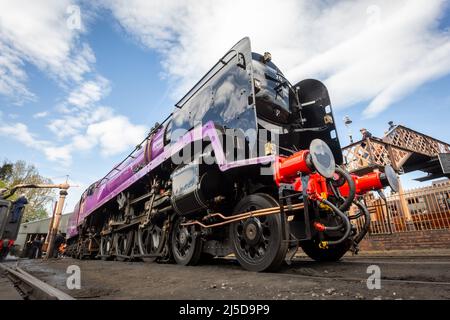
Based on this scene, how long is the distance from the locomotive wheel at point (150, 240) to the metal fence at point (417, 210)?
18.9 feet

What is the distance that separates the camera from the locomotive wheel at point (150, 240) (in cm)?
523

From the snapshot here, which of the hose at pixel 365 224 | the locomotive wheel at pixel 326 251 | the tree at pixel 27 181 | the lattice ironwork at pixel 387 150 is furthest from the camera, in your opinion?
the tree at pixel 27 181

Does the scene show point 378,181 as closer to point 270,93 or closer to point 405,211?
point 270,93

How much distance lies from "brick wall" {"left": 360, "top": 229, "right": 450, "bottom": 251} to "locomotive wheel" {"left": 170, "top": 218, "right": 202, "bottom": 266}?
4.97 metres

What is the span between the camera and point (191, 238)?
411 cm

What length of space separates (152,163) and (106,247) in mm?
4490

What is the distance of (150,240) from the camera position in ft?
18.5

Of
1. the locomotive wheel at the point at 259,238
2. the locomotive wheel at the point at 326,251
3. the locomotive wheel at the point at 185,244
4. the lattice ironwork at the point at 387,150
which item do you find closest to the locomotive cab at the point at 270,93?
the locomotive wheel at the point at 259,238

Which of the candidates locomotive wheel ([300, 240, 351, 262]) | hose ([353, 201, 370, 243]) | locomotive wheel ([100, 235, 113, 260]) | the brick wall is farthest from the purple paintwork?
the brick wall

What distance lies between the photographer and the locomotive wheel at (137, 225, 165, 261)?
17.2 ft

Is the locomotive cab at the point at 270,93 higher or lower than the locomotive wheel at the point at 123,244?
higher

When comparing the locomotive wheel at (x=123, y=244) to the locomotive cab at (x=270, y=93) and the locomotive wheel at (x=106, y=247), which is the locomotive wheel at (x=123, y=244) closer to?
the locomotive wheel at (x=106, y=247)
